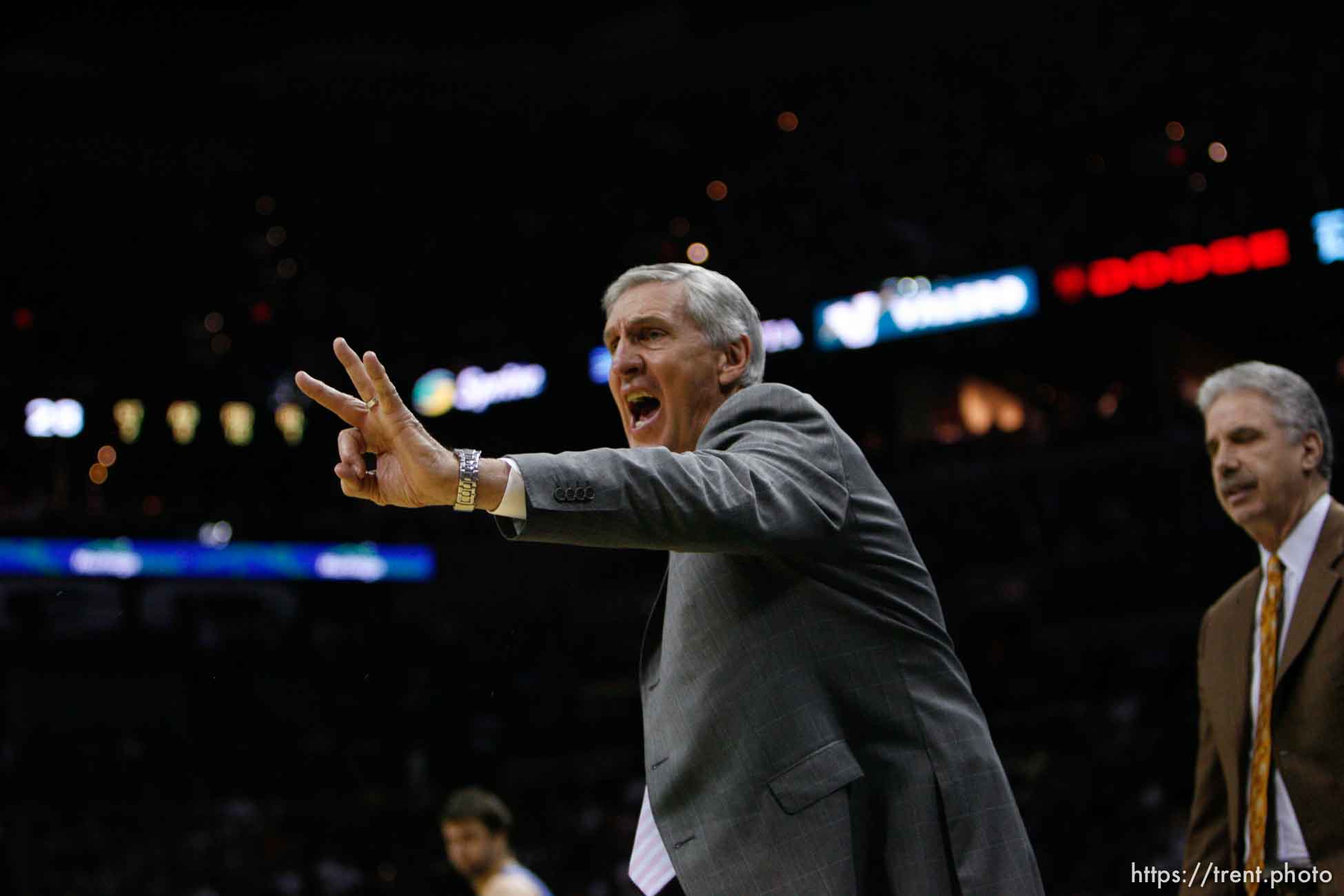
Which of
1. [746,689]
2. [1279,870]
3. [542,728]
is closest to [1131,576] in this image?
[542,728]

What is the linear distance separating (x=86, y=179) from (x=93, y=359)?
7.11 ft

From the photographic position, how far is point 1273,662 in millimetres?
2701

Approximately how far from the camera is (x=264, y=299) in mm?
17281

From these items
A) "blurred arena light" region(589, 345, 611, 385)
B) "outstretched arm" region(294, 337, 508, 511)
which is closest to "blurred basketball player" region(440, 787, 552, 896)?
"outstretched arm" region(294, 337, 508, 511)

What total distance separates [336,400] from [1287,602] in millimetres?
1968

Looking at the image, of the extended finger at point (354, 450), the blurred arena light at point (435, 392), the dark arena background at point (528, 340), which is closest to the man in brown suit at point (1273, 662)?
the extended finger at point (354, 450)

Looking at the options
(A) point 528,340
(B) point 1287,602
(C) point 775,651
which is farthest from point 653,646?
(A) point 528,340

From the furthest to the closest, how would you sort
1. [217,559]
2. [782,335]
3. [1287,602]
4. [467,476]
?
[217,559]
[782,335]
[1287,602]
[467,476]

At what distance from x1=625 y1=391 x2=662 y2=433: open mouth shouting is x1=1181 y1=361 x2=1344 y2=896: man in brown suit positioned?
1.27 meters

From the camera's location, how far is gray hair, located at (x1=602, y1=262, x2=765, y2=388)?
207cm

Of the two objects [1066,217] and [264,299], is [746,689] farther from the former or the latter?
[264,299]

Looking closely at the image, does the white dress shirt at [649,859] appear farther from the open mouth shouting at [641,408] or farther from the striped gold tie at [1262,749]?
the striped gold tie at [1262,749]

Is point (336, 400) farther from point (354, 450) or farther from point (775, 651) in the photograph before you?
point (775, 651)

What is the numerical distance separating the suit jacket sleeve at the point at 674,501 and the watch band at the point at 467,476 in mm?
49
